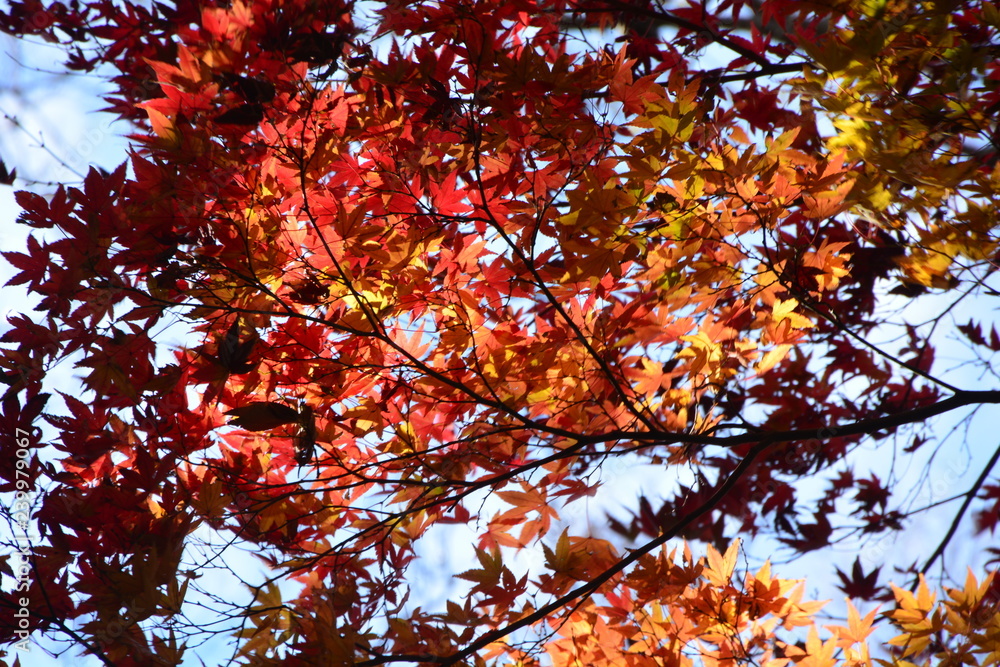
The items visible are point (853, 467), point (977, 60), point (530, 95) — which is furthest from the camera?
point (853, 467)

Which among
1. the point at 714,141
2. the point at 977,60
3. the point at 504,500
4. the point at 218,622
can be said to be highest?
the point at 714,141

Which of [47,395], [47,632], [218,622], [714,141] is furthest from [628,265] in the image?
[47,632]

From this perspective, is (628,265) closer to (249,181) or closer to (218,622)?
(249,181)

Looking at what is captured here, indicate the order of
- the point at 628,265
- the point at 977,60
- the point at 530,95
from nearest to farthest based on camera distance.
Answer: the point at 977,60, the point at 530,95, the point at 628,265

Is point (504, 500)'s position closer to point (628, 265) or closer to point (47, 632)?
point (628, 265)

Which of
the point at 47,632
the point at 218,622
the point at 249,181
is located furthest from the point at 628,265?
the point at 47,632

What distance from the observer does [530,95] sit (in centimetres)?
156

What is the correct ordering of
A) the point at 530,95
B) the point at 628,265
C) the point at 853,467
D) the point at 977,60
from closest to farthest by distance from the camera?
the point at 977,60, the point at 530,95, the point at 628,265, the point at 853,467

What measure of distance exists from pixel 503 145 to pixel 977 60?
1034 millimetres

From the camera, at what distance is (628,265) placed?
6.03 ft

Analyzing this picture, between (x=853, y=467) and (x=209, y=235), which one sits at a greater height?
(x=209, y=235)

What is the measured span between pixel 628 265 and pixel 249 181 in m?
1.05

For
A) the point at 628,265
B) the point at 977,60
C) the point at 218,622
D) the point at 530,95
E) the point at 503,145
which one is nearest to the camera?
the point at 977,60

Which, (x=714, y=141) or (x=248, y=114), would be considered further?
(x=714, y=141)
